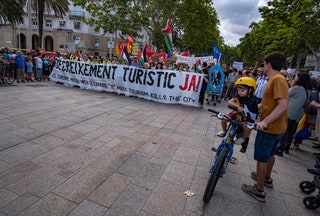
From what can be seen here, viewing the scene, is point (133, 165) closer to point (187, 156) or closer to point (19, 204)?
point (187, 156)

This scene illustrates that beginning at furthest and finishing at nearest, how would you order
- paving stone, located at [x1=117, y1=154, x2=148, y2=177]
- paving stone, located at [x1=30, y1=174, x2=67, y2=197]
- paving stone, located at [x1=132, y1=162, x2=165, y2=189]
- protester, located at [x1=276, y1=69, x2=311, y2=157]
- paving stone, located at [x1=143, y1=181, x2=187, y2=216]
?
protester, located at [x1=276, y1=69, x2=311, y2=157], paving stone, located at [x1=117, y1=154, x2=148, y2=177], paving stone, located at [x1=132, y1=162, x2=165, y2=189], paving stone, located at [x1=30, y1=174, x2=67, y2=197], paving stone, located at [x1=143, y1=181, x2=187, y2=216]

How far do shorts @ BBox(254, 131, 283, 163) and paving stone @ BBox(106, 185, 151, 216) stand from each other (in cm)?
169

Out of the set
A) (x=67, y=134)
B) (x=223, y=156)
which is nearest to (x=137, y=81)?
(x=67, y=134)

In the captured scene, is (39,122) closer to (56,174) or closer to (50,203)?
(56,174)

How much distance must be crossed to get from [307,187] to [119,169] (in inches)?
124

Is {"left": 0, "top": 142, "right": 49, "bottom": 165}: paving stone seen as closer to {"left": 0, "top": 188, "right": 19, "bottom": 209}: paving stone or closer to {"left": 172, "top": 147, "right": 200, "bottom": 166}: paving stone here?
{"left": 0, "top": 188, "right": 19, "bottom": 209}: paving stone

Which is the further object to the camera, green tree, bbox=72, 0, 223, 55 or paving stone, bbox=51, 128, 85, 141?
green tree, bbox=72, 0, 223, 55

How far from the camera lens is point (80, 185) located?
3082 millimetres

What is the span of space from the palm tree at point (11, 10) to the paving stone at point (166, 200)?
1940cm

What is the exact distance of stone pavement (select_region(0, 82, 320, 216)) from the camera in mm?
2777

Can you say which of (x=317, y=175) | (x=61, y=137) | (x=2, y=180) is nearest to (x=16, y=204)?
(x=2, y=180)

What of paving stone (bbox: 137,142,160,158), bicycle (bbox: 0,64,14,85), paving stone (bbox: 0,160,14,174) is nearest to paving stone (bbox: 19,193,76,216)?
paving stone (bbox: 0,160,14,174)

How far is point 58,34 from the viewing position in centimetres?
4597

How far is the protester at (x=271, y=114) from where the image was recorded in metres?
2.74
